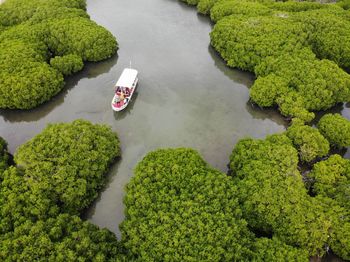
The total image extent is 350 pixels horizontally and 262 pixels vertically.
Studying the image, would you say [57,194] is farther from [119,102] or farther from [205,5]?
[205,5]

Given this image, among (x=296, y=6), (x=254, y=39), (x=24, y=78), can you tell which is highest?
(x=296, y=6)

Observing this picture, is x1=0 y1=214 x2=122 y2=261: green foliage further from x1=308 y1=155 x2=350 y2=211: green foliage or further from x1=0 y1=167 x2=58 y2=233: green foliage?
x1=308 y1=155 x2=350 y2=211: green foliage

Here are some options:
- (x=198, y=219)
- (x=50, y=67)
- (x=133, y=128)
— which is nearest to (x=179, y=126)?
(x=133, y=128)

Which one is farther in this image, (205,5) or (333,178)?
(205,5)

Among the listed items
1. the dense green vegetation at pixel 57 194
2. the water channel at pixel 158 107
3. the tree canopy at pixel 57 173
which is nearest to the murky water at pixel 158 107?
the water channel at pixel 158 107

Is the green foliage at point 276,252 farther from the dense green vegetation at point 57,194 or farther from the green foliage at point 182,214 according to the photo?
the dense green vegetation at point 57,194

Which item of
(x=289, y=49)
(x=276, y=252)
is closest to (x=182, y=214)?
(x=276, y=252)
